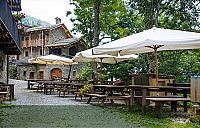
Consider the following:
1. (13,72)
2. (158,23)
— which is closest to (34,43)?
(13,72)

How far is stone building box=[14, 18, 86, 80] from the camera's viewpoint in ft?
101

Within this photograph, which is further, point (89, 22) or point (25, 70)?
point (25, 70)

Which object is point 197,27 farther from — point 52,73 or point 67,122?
point 52,73

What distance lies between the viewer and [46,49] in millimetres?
32062

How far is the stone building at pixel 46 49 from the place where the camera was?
101 feet

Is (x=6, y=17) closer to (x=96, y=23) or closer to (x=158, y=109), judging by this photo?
(x=158, y=109)

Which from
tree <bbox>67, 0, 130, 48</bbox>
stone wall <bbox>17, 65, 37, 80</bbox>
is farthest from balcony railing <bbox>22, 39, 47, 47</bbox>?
tree <bbox>67, 0, 130, 48</bbox>

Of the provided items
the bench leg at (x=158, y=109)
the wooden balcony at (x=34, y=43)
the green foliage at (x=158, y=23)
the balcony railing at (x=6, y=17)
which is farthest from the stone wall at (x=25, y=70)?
the bench leg at (x=158, y=109)

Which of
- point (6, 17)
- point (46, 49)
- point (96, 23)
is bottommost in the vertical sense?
point (6, 17)

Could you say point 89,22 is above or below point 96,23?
above

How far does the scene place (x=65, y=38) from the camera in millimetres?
34875

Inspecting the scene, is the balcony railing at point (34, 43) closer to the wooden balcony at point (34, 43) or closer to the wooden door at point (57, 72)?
the wooden balcony at point (34, 43)

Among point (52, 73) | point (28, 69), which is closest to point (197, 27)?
point (52, 73)

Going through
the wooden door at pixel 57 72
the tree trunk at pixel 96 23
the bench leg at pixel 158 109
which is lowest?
the bench leg at pixel 158 109
